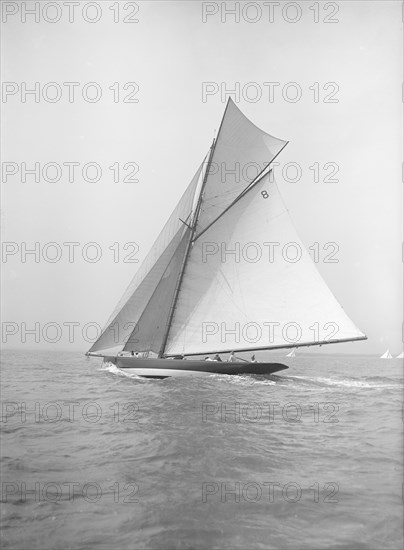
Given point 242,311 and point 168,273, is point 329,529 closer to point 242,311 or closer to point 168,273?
point 242,311

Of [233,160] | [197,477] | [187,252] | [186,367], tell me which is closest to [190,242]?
[187,252]

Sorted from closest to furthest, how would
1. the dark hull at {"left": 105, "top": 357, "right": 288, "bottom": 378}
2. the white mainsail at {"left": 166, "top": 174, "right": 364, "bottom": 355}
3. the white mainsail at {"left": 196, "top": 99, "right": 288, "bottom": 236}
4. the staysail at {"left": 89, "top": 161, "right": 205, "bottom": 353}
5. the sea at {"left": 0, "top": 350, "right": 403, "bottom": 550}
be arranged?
the sea at {"left": 0, "top": 350, "right": 403, "bottom": 550}
the white mainsail at {"left": 166, "top": 174, "right": 364, "bottom": 355}
the dark hull at {"left": 105, "top": 357, "right": 288, "bottom": 378}
the staysail at {"left": 89, "top": 161, "right": 205, "bottom": 353}
the white mainsail at {"left": 196, "top": 99, "right": 288, "bottom": 236}

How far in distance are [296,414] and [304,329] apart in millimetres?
11245

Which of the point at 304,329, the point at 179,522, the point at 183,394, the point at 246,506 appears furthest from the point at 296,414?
the point at 304,329

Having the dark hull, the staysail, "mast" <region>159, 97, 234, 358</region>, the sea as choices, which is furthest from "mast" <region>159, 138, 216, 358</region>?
the sea

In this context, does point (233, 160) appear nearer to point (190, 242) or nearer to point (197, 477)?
point (190, 242)

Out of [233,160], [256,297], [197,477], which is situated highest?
[233,160]

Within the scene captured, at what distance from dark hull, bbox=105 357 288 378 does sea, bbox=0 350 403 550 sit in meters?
10.5

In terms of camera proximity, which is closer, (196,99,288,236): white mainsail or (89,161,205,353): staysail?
(89,161,205,353): staysail

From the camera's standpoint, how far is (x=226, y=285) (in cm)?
2594

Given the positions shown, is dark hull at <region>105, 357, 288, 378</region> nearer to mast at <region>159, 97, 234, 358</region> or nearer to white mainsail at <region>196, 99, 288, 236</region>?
mast at <region>159, 97, 234, 358</region>

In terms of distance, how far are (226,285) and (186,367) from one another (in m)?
5.48

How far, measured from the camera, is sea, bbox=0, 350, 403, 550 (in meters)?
4.96

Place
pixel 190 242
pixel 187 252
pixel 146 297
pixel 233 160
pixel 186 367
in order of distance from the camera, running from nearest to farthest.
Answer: pixel 186 367
pixel 146 297
pixel 187 252
pixel 190 242
pixel 233 160
